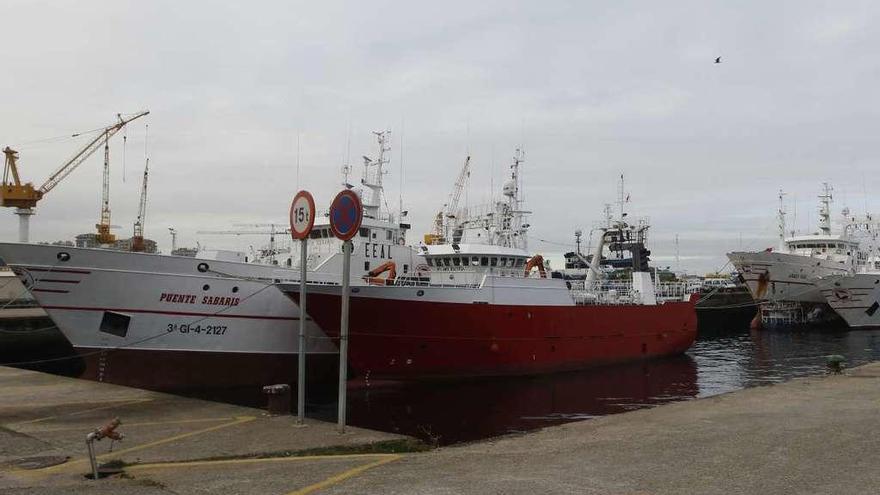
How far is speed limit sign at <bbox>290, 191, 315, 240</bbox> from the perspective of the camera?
8.51 meters

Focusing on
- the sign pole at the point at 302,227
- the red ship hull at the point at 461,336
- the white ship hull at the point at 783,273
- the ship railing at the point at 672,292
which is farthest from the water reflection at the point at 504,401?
the white ship hull at the point at 783,273

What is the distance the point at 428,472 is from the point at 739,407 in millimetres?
6317

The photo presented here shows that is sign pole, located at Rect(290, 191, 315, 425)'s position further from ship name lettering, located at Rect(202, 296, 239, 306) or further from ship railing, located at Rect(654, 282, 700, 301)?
ship railing, located at Rect(654, 282, 700, 301)

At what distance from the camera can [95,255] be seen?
16984 millimetres

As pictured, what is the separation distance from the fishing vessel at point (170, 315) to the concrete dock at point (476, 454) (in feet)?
23.8

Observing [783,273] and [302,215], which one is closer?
[302,215]

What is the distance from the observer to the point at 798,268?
46.8m

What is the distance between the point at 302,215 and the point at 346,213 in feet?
3.37

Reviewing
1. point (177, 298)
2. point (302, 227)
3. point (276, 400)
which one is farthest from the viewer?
point (177, 298)

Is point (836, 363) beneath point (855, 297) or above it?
beneath

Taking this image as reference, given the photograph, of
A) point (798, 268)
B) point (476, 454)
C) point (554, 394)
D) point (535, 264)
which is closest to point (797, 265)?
point (798, 268)

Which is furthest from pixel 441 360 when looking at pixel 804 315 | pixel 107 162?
pixel 107 162

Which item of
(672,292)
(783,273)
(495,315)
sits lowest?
(495,315)

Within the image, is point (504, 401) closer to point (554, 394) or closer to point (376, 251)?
point (554, 394)
